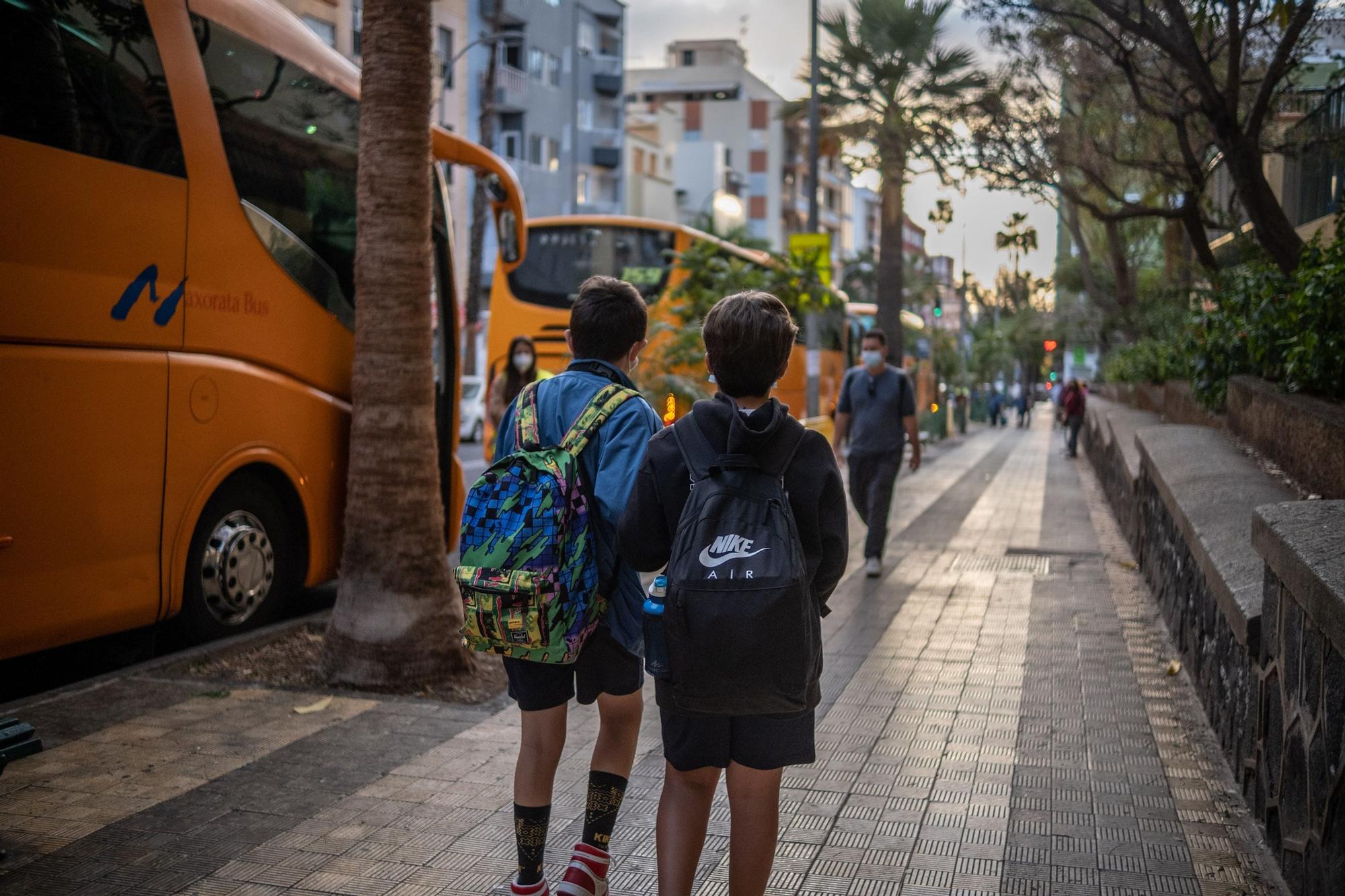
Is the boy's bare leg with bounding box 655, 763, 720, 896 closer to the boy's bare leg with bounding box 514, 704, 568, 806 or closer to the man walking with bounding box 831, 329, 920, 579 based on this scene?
the boy's bare leg with bounding box 514, 704, 568, 806

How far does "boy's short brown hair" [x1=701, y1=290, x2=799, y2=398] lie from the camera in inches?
129

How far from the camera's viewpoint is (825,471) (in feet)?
10.7

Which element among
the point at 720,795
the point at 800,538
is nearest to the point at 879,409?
the point at 720,795

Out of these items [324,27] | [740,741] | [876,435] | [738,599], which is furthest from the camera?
[324,27]

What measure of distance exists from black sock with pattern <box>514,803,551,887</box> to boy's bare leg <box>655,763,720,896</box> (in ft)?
1.79

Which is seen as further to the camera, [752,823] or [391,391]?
[391,391]

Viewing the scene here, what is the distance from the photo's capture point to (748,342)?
3.29 metres

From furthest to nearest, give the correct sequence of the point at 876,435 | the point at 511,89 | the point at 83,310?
the point at 511,89 → the point at 876,435 → the point at 83,310

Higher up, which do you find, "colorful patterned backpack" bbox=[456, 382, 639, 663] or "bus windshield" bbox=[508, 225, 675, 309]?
"bus windshield" bbox=[508, 225, 675, 309]

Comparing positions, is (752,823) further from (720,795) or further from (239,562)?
(239,562)

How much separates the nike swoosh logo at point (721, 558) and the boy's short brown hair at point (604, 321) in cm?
101

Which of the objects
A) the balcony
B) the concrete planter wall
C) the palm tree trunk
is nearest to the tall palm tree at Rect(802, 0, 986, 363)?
the palm tree trunk

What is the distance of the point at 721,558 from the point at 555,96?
49.3 m

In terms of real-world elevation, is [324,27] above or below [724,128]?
below
